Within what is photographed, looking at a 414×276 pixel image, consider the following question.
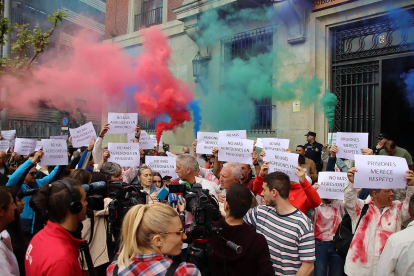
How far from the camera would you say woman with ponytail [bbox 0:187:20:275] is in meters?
2.17

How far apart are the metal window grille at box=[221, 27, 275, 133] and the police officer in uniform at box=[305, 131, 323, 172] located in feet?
5.74

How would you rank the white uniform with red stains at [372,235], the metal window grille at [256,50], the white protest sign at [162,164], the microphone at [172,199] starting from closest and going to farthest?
the microphone at [172,199] < the white uniform with red stains at [372,235] < the white protest sign at [162,164] < the metal window grille at [256,50]

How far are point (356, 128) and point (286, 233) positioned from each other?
702cm

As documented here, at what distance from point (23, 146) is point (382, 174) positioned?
622 cm

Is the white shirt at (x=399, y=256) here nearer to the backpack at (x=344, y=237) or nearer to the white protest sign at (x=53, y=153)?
the backpack at (x=344, y=237)

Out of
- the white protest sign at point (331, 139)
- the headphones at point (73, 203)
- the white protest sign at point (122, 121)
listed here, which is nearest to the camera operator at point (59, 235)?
the headphones at point (73, 203)

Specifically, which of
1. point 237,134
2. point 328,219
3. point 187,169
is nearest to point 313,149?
point 237,134

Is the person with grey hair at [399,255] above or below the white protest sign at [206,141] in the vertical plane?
below

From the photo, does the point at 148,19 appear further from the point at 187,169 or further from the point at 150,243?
the point at 150,243

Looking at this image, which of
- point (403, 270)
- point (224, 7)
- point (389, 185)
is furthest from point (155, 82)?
point (403, 270)

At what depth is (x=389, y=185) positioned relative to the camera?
315 centimetres

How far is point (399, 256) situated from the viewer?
241 cm

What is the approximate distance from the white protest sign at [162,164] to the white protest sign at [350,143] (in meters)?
2.41

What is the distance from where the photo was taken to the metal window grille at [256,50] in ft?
33.9
